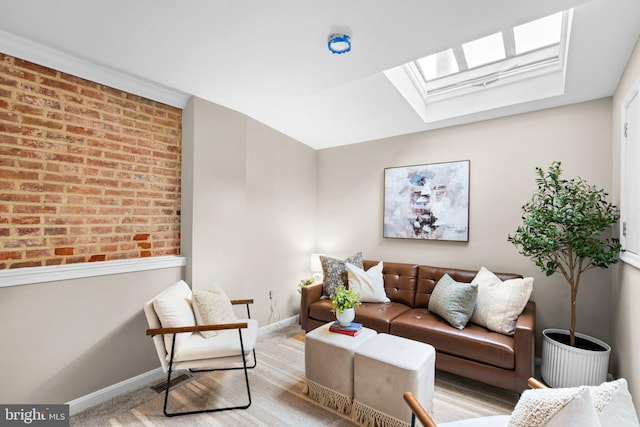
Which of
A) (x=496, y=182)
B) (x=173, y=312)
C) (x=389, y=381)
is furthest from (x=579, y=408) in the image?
(x=496, y=182)

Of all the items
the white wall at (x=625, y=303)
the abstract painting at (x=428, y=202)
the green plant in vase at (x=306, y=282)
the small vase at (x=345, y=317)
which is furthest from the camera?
the green plant in vase at (x=306, y=282)

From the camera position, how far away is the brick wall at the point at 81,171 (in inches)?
76.3

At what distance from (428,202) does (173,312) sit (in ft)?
9.25

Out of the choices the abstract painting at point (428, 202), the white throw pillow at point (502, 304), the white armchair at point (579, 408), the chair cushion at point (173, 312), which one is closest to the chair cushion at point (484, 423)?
the white armchair at point (579, 408)

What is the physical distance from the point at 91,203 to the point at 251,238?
1.58 meters

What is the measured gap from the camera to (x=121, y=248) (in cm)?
244

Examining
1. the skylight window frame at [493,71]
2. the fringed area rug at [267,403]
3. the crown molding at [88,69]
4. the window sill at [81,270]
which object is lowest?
the fringed area rug at [267,403]

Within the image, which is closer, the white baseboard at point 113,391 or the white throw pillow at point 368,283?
the white baseboard at point 113,391

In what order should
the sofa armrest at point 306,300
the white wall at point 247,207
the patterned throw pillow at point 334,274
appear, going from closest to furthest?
the white wall at point 247,207, the sofa armrest at point 306,300, the patterned throw pillow at point 334,274

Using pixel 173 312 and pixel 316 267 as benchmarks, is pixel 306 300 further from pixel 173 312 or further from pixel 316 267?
pixel 173 312

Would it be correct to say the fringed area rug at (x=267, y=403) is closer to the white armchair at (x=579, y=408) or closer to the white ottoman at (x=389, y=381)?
the white ottoman at (x=389, y=381)

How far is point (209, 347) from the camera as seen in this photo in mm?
2135

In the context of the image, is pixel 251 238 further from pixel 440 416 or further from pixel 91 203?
pixel 440 416

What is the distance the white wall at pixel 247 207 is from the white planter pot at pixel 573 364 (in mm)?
2764
